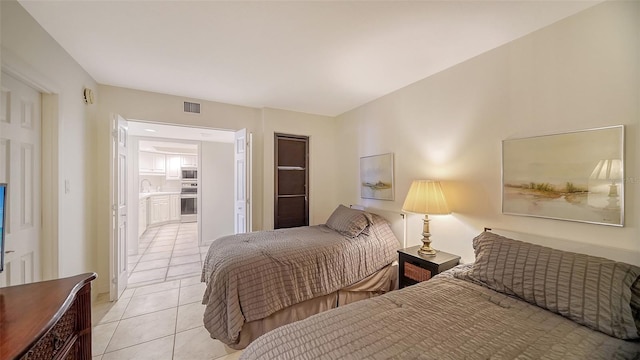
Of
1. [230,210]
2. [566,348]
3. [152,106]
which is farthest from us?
[230,210]

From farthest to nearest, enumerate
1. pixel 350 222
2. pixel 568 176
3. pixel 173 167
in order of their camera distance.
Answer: pixel 173 167
pixel 350 222
pixel 568 176

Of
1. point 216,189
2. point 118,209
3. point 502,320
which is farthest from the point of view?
point 216,189

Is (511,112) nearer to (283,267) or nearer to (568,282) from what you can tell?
(568,282)

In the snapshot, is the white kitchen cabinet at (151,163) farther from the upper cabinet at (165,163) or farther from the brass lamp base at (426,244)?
the brass lamp base at (426,244)

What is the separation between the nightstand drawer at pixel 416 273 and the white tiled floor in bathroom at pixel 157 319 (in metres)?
1.66

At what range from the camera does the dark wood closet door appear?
388 centimetres

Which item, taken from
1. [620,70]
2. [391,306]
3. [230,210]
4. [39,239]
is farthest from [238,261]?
[230,210]

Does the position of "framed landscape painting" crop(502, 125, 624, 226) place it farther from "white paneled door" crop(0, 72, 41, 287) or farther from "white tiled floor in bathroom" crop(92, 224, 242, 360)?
"white paneled door" crop(0, 72, 41, 287)

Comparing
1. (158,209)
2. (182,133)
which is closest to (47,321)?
(182,133)

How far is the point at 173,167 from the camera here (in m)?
7.70

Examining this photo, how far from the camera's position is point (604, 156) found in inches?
58.0

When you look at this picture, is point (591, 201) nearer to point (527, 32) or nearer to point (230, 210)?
point (527, 32)

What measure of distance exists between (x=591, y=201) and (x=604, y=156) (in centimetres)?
29

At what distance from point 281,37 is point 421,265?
2339mm
